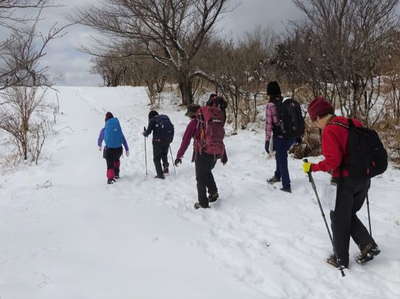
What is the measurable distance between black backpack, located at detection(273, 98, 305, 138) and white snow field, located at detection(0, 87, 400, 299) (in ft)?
3.57

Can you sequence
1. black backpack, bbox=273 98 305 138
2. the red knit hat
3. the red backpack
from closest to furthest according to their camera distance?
the red knit hat
the red backpack
black backpack, bbox=273 98 305 138

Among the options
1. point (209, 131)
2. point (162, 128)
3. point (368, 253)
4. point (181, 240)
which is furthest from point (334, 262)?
point (162, 128)

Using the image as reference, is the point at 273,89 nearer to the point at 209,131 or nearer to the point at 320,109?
the point at 209,131

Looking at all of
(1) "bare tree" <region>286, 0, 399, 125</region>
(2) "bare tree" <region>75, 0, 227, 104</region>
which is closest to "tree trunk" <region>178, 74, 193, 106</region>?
(2) "bare tree" <region>75, 0, 227, 104</region>

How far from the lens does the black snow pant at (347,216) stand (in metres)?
3.67

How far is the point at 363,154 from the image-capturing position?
351 centimetres

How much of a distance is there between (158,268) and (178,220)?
1.52 meters

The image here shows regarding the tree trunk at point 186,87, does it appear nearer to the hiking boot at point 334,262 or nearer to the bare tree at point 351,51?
the bare tree at point 351,51

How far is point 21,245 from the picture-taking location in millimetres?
4734

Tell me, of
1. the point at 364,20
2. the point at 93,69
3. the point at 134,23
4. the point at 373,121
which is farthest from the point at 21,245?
the point at 93,69

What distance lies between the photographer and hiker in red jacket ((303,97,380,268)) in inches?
139

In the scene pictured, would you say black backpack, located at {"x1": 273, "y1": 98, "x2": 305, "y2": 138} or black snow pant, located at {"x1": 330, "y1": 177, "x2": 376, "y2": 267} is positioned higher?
black backpack, located at {"x1": 273, "y1": 98, "x2": 305, "y2": 138}

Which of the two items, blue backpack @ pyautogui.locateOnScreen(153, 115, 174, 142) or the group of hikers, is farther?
blue backpack @ pyautogui.locateOnScreen(153, 115, 174, 142)

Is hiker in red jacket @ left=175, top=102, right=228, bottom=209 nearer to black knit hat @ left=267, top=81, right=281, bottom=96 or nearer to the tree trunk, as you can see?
black knit hat @ left=267, top=81, right=281, bottom=96
